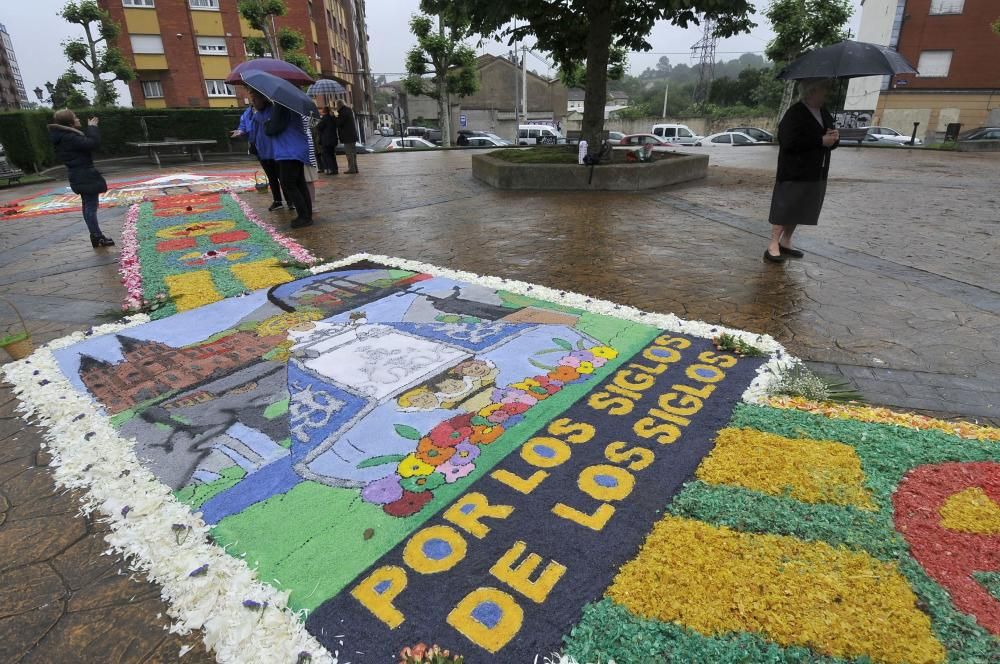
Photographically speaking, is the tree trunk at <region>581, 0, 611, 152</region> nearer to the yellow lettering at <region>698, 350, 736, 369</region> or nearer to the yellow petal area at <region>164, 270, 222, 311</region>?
the yellow petal area at <region>164, 270, 222, 311</region>

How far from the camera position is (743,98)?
58.0 m

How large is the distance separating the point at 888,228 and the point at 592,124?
5.91 m

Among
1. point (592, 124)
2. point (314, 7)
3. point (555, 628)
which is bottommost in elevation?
point (555, 628)

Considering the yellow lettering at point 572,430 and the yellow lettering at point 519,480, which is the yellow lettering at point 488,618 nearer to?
the yellow lettering at point 519,480

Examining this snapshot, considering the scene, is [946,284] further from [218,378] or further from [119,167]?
[119,167]

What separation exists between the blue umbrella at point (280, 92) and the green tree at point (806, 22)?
2267 cm

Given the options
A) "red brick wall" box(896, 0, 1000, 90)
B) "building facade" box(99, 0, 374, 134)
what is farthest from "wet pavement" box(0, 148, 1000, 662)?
"building facade" box(99, 0, 374, 134)

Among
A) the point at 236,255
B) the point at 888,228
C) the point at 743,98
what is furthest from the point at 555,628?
the point at 743,98

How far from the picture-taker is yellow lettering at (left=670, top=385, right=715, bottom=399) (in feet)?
9.65

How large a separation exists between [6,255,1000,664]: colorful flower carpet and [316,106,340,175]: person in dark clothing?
9.67m

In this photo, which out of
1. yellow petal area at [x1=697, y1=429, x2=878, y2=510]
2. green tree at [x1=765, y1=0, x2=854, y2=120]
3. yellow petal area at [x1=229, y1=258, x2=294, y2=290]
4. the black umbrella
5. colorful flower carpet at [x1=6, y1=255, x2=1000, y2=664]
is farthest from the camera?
green tree at [x1=765, y1=0, x2=854, y2=120]

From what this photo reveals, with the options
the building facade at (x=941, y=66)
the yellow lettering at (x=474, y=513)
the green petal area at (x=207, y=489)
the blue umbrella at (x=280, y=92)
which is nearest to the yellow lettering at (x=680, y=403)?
the yellow lettering at (x=474, y=513)

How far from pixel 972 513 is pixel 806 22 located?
2779 centimetres

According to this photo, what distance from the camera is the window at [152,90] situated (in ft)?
108
